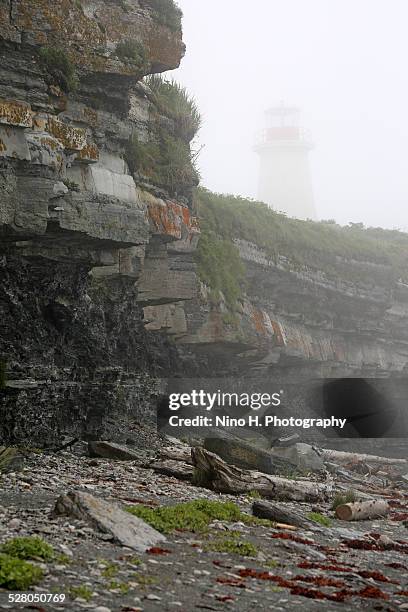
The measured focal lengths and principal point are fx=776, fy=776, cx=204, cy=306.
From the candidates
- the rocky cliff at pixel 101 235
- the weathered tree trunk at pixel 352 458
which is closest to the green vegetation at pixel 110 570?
the rocky cliff at pixel 101 235

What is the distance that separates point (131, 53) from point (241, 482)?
15.8 metres

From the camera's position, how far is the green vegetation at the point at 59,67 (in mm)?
26109

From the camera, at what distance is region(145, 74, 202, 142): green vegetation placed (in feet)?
120

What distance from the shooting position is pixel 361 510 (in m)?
23.0

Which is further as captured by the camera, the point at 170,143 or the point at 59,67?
the point at 170,143

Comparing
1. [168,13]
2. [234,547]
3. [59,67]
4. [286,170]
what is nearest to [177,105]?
[168,13]

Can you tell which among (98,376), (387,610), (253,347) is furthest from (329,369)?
(387,610)

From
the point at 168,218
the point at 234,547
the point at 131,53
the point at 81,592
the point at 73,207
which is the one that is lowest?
the point at 234,547

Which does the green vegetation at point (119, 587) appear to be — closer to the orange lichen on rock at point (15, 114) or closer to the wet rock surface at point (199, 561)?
the wet rock surface at point (199, 561)

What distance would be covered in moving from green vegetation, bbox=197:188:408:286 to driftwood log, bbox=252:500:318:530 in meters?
22.7

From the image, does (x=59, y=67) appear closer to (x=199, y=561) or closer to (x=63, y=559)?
(x=199, y=561)

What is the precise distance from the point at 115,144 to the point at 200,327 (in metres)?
12.8

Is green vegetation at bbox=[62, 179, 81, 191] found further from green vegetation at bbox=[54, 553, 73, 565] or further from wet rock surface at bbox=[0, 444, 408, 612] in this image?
green vegetation at bbox=[54, 553, 73, 565]

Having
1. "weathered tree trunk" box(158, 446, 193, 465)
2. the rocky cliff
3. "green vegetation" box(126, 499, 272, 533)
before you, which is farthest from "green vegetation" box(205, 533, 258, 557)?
the rocky cliff
